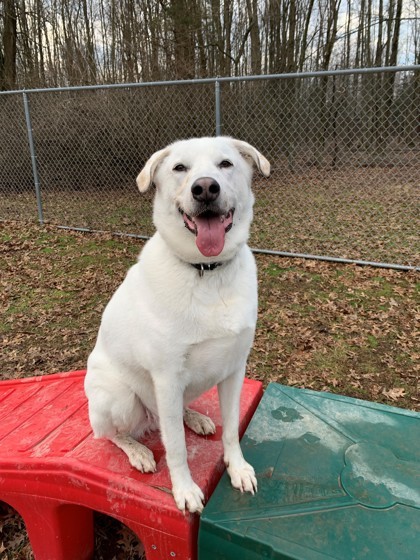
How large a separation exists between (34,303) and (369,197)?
24.8 feet

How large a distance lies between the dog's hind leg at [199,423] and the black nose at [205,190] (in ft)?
3.97

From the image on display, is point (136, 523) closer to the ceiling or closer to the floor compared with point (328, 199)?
closer to the floor

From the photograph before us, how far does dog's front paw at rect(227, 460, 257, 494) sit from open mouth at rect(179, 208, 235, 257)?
3.19ft

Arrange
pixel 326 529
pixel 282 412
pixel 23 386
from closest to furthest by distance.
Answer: pixel 326 529
pixel 282 412
pixel 23 386

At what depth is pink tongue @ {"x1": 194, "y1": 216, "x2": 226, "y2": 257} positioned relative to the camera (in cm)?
170

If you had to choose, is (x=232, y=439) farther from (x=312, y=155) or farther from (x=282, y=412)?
(x=312, y=155)

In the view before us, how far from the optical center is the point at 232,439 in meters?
1.90

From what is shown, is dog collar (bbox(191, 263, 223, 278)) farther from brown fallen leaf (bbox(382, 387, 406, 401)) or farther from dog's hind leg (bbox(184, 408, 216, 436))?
brown fallen leaf (bbox(382, 387, 406, 401))

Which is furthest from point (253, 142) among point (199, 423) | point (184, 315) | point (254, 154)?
point (184, 315)

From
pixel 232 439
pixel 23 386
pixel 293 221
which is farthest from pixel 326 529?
pixel 293 221

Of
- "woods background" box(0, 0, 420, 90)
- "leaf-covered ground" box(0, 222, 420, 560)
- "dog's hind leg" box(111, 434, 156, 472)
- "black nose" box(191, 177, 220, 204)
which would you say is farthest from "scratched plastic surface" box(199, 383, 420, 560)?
"woods background" box(0, 0, 420, 90)

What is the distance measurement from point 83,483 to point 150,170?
4.79ft

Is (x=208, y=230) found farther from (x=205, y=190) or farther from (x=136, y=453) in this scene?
(x=136, y=453)

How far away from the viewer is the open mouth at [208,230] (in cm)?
170
